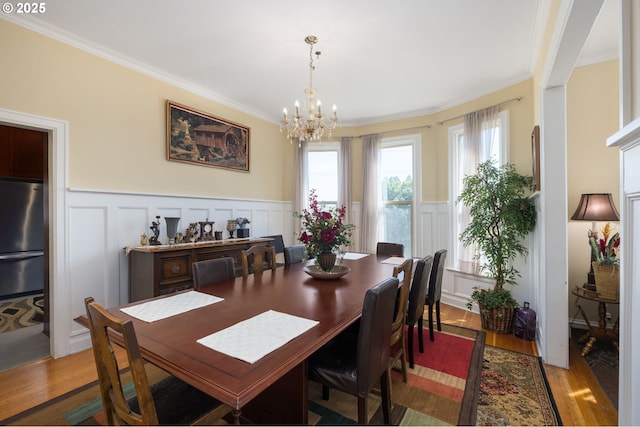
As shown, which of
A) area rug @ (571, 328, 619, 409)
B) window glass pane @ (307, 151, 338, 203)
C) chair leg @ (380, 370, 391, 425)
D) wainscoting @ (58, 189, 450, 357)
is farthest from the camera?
window glass pane @ (307, 151, 338, 203)

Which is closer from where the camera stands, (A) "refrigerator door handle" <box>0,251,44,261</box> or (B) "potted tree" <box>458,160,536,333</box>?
(B) "potted tree" <box>458,160,536,333</box>

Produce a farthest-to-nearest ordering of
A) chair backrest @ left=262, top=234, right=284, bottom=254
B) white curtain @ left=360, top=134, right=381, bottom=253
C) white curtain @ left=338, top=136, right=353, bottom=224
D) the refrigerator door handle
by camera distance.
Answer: white curtain @ left=338, top=136, right=353, bottom=224
white curtain @ left=360, top=134, right=381, bottom=253
chair backrest @ left=262, top=234, right=284, bottom=254
the refrigerator door handle

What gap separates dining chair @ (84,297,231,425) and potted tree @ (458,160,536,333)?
3039mm

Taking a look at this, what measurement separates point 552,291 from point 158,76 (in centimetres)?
458

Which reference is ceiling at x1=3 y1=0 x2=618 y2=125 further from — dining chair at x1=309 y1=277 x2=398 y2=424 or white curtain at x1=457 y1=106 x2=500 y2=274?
dining chair at x1=309 y1=277 x2=398 y2=424

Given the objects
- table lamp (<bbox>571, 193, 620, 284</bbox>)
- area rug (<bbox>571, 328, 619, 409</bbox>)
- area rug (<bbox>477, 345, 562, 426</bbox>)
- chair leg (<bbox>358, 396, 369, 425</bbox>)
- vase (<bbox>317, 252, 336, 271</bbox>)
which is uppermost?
table lamp (<bbox>571, 193, 620, 284</bbox>)

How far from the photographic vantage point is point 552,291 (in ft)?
8.23

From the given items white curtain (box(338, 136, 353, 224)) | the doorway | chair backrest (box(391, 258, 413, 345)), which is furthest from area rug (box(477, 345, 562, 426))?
the doorway

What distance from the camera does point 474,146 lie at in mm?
3891

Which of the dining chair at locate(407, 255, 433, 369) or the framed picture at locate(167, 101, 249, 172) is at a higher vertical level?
the framed picture at locate(167, 101, 249, 172)

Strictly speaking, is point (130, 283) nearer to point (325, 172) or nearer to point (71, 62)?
point (71, 62)

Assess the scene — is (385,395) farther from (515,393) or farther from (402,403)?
(515,393)

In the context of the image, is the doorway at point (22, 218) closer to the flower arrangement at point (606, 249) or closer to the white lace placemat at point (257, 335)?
the white lace placemat at point (257, 335)

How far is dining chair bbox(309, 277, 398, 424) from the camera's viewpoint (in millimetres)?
1456
